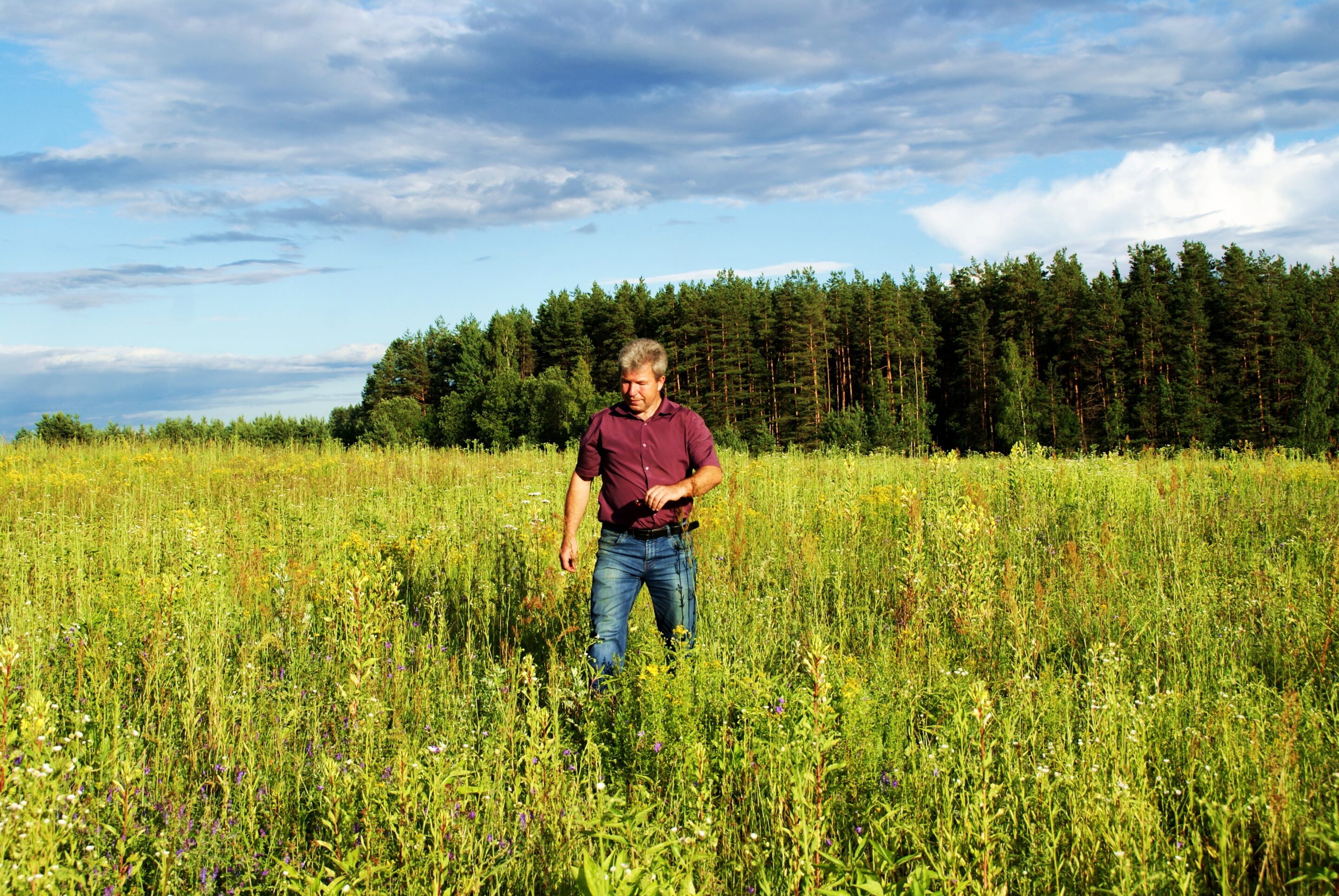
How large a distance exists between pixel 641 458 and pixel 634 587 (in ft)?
2.44

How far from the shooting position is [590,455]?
4496mm

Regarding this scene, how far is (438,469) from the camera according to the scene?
43.1 feet

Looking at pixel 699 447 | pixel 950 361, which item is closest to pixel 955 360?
pixel 950 361

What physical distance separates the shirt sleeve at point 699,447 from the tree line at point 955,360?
31.8m

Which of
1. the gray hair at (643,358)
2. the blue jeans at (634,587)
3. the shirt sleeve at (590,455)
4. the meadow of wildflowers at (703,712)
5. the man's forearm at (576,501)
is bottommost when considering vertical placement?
the meadow of wildflowers at (703,712)

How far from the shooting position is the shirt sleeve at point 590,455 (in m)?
4.49

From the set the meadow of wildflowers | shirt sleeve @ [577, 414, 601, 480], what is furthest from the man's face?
the meadow of wildflowers

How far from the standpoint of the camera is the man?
424 cm

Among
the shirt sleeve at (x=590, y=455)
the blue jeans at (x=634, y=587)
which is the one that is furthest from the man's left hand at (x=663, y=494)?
the shirt sleeve at (x=590, y=455)

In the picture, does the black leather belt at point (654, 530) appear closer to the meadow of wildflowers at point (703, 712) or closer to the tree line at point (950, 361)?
the meadow of wildflowers at point (703, 712)

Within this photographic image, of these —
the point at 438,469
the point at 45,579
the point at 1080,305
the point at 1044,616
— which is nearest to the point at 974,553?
the point at 1044,616

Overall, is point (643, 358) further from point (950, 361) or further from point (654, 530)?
point (950, 361)

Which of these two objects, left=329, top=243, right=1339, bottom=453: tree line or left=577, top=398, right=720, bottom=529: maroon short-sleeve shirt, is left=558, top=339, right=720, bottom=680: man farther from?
left=329, top=243, right=1339, bottom=453: tree line

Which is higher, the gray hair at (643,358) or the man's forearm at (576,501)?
the gray hair at (643,358)
